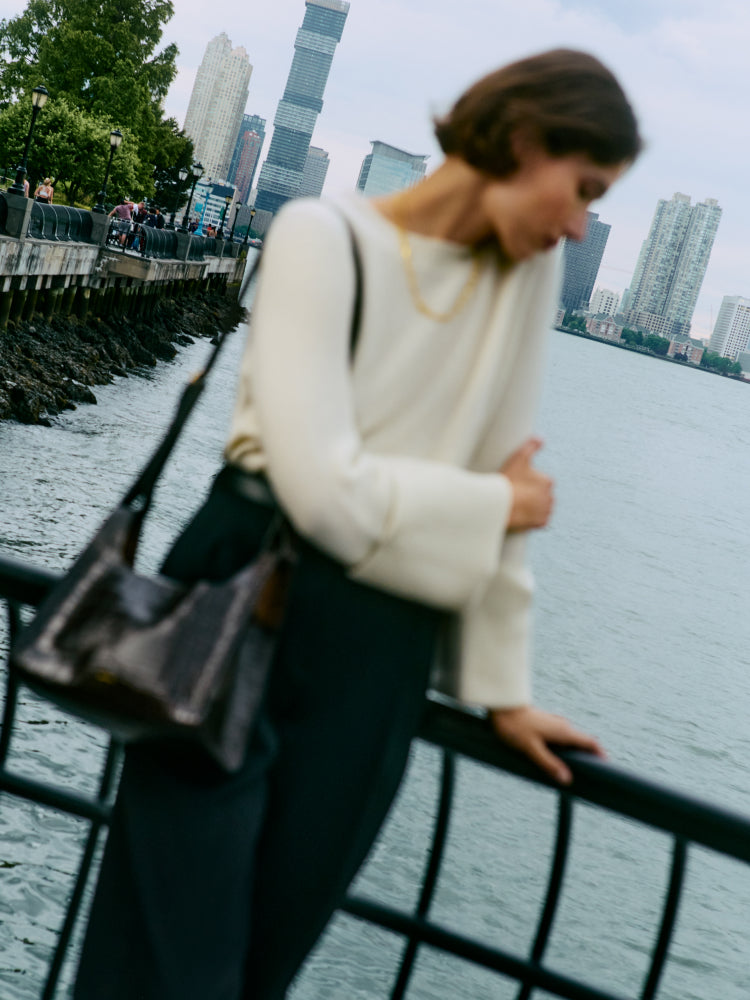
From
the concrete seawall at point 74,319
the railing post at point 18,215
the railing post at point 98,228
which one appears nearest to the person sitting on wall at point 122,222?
the concrete seawall at point 74,319

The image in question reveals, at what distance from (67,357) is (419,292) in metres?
26.5

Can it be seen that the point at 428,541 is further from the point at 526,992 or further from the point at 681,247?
the point at 681,247

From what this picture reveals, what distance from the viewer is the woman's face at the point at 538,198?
1.36m

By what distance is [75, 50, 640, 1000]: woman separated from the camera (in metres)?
1.33

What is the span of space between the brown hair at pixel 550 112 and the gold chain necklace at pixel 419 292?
0.36 ft

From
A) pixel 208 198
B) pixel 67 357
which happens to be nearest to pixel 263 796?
pixel 67 357

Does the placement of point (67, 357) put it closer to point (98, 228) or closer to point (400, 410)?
point (98, 228)

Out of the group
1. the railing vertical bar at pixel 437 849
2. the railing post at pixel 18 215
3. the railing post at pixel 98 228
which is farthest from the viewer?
the railing post at pixel 98 228

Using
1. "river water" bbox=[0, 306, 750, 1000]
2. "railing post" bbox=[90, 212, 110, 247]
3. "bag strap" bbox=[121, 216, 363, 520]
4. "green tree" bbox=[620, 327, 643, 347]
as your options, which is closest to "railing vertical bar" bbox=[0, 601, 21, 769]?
"bag strap" bbox=[121, 216, 363, 520]

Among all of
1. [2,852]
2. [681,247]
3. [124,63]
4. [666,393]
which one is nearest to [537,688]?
[2,852]

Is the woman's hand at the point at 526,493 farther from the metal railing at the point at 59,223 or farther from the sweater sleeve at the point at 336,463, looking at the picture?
the metal railing at the point at 59,223

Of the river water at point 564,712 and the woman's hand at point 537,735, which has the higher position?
the woman's hand at point 537,735

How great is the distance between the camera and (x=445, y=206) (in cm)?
140

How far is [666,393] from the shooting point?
365 ft
